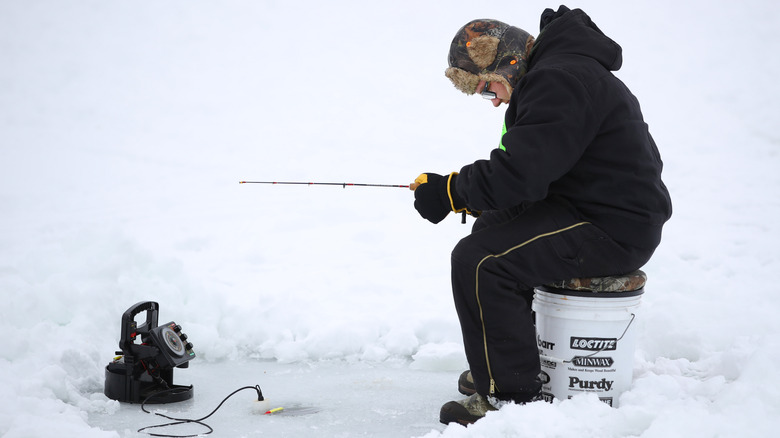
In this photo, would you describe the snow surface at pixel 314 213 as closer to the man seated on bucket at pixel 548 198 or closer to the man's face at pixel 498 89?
the man seated on bucket at pixel 548 198

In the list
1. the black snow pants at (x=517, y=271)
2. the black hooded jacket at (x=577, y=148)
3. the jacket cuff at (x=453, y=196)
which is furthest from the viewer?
the jacket cuff at (x=453, y=196)

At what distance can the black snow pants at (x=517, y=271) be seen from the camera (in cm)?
216

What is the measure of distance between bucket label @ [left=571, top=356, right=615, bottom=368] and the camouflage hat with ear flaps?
88 cm

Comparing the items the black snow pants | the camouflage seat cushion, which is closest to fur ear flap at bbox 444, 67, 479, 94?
the black snow pants

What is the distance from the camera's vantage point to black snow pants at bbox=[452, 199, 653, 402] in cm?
216

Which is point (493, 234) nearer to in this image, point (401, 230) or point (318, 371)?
point (318, 371)

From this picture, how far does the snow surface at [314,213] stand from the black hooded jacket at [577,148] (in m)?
0.56

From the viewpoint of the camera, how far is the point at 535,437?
6.13ft

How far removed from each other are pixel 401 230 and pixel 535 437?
12.4 feet

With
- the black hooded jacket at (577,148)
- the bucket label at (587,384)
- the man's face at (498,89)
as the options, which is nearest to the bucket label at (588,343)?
the bucket label at (587,384)

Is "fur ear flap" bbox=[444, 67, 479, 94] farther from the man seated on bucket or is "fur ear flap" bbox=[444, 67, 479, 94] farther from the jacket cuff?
the jacket cuff

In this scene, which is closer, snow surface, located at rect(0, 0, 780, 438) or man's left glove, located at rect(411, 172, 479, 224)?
man's left glove, located at rect(411, 172, 479, 224)

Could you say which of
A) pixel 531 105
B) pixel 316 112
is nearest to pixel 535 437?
pixel 531 105

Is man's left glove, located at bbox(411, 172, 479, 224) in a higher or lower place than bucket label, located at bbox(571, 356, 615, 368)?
higher
